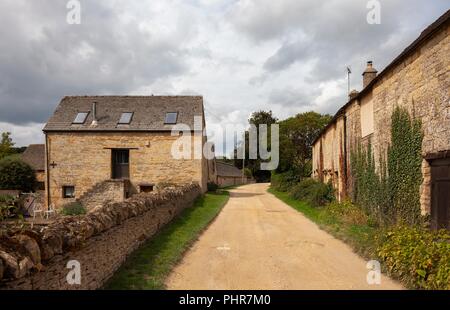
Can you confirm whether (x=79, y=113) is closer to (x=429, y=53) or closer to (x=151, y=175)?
(x=151, y=175)

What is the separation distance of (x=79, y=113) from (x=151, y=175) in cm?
682

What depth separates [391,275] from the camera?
21.6ft

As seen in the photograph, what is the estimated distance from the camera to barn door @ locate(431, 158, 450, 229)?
8.03m

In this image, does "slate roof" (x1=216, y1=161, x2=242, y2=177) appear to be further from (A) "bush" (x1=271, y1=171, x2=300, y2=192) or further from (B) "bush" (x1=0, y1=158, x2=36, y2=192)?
(B) "bush" (x1=0, y1=158, x2=36, y2=192)

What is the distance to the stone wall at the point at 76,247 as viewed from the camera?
3890 mm

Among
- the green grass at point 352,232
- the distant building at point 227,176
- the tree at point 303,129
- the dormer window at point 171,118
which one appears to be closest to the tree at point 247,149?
the distant building at point 227,176

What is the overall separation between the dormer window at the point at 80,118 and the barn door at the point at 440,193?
21.1 m

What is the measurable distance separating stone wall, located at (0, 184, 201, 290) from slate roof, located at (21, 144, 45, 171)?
2970cm

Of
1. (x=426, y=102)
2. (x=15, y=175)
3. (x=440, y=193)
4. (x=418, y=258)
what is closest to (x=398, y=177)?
(x=440, y=193)

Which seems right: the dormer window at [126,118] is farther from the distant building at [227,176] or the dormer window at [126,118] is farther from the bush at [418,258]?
the distant building at [227,176]

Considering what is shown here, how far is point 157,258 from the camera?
774cm

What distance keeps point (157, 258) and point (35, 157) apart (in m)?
34.3

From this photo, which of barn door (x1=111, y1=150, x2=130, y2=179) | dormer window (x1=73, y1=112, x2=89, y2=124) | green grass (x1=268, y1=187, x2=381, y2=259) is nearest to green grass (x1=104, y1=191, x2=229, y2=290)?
green grass (x1=268, y1=187, x2=381, y2=259)
